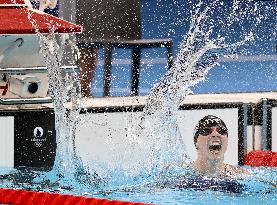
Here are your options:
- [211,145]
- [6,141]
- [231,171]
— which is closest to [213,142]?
[211,145]

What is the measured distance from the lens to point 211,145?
422 centimetres

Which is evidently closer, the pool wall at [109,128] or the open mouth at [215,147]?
the open mouth at [215,147]

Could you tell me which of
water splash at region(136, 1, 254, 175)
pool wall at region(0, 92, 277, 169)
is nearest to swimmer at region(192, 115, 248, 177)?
water splash at region(136, 1, 254, 175)

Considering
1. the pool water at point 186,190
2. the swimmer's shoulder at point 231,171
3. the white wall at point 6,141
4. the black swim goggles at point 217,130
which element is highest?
the black swim goggles at point 217,130

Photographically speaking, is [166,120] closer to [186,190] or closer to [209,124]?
[209,124]

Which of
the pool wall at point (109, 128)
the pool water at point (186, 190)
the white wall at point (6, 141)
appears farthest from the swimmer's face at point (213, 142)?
the white wall at point (6, 141)

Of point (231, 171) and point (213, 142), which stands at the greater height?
point (213, 142)

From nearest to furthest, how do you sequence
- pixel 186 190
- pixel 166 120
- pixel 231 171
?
pixel 186 190
pixel 231 171
pixel 166 120

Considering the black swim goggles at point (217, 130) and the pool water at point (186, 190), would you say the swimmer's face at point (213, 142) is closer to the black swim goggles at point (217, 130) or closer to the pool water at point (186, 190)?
the black swim goggles at point (217, 130)

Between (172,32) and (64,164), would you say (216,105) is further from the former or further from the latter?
(172,32)

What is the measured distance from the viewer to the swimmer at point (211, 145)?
4.21 meters

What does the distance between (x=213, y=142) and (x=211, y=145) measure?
0.02 m

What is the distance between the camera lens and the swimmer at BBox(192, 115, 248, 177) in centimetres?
421

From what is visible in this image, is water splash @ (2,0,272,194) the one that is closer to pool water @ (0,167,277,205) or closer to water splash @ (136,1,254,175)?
water splash @ (136,1,254,175)
